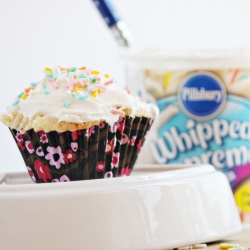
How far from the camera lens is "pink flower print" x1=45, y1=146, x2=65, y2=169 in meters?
0.63

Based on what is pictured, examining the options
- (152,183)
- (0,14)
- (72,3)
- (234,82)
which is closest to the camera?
(152,183)

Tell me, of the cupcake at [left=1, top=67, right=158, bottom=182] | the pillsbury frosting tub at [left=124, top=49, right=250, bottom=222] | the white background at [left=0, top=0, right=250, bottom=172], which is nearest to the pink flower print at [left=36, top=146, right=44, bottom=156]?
the cupcake at [left=1, top=67, right=158, bottom=182]

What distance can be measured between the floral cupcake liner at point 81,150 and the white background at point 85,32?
1.23ft

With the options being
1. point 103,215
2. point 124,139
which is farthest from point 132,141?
point 103,215

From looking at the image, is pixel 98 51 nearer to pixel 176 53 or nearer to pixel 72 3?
pixel 72 3

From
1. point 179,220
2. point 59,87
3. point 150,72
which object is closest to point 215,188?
point 179,220

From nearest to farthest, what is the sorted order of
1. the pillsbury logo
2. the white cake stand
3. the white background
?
Answer: the white cake stand, the pillsbury logo, the white background

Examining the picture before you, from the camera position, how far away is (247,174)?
90 cm

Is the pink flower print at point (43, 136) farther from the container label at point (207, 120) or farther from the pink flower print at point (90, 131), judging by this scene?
the container label at point (207, 120)

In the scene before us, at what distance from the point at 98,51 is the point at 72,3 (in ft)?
0.30

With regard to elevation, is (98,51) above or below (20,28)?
below

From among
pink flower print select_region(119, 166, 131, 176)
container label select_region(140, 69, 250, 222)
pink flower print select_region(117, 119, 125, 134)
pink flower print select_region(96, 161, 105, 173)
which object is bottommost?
container label select_region(140, 69, 250, 222)

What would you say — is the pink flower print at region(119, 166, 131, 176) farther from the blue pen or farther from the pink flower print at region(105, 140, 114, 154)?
the blue pen

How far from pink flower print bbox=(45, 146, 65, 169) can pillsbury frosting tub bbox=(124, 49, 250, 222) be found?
0.91ft
